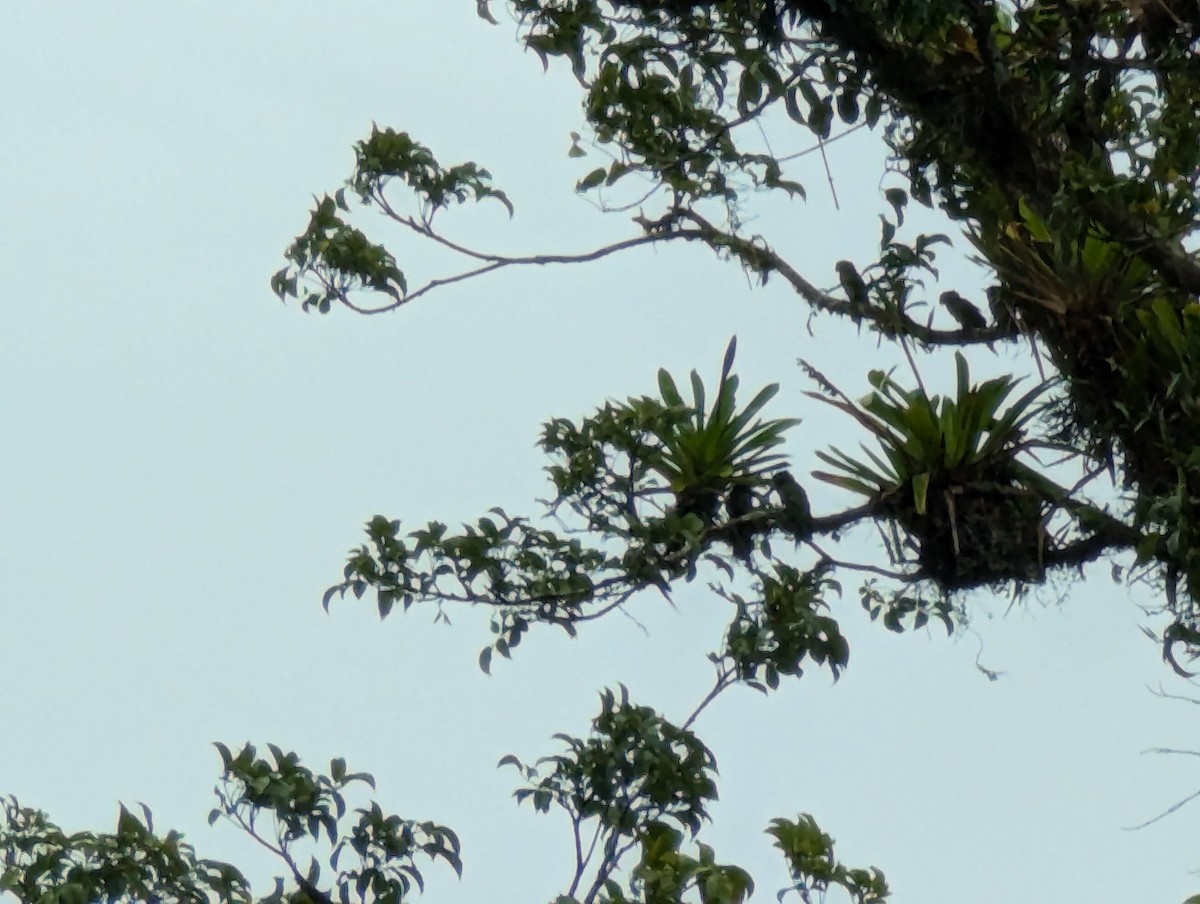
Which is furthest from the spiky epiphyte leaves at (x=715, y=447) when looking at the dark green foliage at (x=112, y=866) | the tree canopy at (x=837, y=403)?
the dark green foliage at (x=112, y=866)

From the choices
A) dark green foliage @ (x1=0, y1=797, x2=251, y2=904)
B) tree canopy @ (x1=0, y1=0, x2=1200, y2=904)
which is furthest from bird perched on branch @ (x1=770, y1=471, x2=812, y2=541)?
dark green foliage @ (x1=0, y1=797, x2=251, y2=904)

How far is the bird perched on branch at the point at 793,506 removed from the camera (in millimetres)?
4391

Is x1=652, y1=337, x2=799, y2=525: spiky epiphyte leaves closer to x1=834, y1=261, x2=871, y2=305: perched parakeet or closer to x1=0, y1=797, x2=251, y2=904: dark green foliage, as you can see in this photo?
x1=834, y1=261, x2=871, y2=305: perched parakeet

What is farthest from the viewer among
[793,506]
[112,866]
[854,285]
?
[854,285]

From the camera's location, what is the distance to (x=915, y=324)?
4.68 m

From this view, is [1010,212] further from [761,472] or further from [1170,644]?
[1170,644]

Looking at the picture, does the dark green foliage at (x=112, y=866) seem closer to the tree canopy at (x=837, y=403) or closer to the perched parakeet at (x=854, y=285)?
the tree canopy at (x=837, y=403)

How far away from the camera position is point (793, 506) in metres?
4.42

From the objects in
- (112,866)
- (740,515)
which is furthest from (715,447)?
(112,866)

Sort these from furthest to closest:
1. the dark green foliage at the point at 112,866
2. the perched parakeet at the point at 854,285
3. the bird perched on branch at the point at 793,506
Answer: the perched parakeet at the point at 854,285
the bird perched on branch at the point at 793,506
the dark green foliage at the point at 112,866

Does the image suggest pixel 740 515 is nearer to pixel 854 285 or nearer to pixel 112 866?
pixel 854 285

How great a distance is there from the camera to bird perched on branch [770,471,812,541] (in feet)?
14.4

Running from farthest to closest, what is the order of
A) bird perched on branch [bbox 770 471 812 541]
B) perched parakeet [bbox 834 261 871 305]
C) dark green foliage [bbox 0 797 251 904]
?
perched parakeet [bbox 834 261 871 305] < bird perched on branch [bbox 770 471 812 541] < dark green foliage [bbox 0 797 251 904]

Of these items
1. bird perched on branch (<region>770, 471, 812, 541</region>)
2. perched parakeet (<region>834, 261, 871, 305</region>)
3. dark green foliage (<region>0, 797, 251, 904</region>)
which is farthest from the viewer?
perched parakeet (<region>834, 261, 871, 305</region>)
